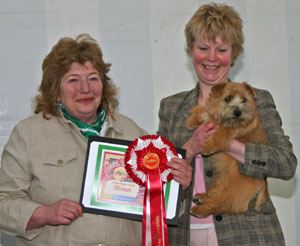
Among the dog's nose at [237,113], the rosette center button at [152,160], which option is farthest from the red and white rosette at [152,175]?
the dog's nose at [237,113]

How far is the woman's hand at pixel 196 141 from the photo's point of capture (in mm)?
2309

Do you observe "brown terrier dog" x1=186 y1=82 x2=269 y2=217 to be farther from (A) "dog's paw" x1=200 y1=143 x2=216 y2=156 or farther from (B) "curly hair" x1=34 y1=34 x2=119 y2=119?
(B) "curly hair" x1=34 y1=34 x2=119 y2=119

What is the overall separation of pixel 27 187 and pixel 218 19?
151 centimetres

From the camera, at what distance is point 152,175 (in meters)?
2.19

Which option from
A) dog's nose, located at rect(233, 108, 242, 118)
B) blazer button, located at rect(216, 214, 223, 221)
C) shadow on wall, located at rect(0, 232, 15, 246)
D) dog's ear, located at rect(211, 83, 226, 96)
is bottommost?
shadow on wall, located at rect(0, 232, 15, 246)

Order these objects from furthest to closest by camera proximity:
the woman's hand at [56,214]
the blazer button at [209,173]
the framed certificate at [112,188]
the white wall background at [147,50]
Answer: the white wall background at [147,50] → the blazer button at [209,173] → the framed certificate at [112,188] → the woman's hand at [56,214]

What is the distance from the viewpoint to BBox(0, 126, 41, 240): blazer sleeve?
6.68ft

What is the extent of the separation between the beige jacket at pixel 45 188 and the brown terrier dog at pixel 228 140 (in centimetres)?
55

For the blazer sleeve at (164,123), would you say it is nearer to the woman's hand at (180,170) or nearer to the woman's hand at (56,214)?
the woman's hand at (180,170)

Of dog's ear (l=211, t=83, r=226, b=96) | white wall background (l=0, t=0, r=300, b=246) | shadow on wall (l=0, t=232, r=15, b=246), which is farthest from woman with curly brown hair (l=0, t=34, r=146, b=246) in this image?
shadow on wall (l=0, t=232, r=15, b=246)

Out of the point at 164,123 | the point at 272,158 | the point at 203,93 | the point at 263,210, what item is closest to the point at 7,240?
the point at 164,123

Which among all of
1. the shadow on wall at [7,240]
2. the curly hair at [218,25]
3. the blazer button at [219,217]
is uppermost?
the curly hair at [218,25]

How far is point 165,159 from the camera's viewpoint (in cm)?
222

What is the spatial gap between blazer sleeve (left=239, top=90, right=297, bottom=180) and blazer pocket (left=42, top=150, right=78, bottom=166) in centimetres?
98
